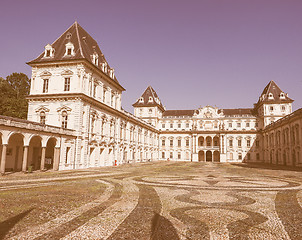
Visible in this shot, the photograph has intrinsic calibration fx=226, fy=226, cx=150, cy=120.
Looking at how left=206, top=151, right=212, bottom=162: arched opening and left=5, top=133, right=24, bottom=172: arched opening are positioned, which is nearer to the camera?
left=5, top=133, right=24, bottom=172: arched opening

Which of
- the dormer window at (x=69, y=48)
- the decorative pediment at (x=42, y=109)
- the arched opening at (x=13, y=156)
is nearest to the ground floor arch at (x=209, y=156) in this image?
the decorative pediment at (x=42, y=109)

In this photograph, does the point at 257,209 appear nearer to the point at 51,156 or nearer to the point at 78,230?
the point at 78,230

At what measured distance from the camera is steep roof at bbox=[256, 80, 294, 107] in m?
72.1

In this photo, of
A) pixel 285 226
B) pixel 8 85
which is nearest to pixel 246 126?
pixel 8 85

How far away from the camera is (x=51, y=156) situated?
32.7 m

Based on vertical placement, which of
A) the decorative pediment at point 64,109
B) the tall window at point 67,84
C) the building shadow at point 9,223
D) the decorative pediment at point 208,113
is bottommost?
the building shadow at point 9,223

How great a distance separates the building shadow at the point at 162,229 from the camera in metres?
6.12

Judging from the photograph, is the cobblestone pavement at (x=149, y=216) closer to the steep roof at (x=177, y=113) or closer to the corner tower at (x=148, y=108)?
the corner tower at (x=148, y=108)

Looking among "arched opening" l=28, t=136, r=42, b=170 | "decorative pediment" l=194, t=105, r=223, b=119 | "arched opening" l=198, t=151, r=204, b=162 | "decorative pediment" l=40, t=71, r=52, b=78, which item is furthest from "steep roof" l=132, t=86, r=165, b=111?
"arched opening" l=28, t=136, r=42, b=170

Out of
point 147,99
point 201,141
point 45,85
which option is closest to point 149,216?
point 45,85

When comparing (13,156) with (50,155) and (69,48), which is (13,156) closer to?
(50,155)

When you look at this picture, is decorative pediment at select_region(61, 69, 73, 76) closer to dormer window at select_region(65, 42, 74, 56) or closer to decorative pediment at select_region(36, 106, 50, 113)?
dormer window at select_region(65, 42, 74, 56)

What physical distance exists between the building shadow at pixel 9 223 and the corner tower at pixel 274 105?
254 feet

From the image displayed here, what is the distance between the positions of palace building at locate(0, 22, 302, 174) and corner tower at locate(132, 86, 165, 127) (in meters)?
5.15
